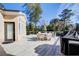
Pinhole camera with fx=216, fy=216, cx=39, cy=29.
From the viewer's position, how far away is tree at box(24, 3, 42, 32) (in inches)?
154

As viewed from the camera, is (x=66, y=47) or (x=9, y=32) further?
(x=9, y=32)

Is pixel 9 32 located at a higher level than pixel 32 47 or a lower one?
higher

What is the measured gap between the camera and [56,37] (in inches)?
155

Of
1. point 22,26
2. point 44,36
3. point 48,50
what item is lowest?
point 48,50

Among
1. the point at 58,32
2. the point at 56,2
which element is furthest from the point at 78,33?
the point at 56,2

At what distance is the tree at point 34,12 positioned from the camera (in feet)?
12.8

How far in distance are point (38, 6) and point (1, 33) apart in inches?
32.8

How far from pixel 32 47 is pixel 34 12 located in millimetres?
639

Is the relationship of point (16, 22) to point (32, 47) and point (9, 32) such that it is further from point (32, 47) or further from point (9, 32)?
point (32, 47)

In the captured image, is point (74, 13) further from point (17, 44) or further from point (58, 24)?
point (17, 44)

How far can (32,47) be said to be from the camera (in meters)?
3.94

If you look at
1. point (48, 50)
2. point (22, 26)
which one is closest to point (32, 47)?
point (48, 50)

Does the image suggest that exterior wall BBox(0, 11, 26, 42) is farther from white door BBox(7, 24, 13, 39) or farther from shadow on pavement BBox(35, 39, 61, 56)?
shadow on pavement BBox(35, 39, 61, 56)

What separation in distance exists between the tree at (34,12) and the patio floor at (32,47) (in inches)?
12.2
